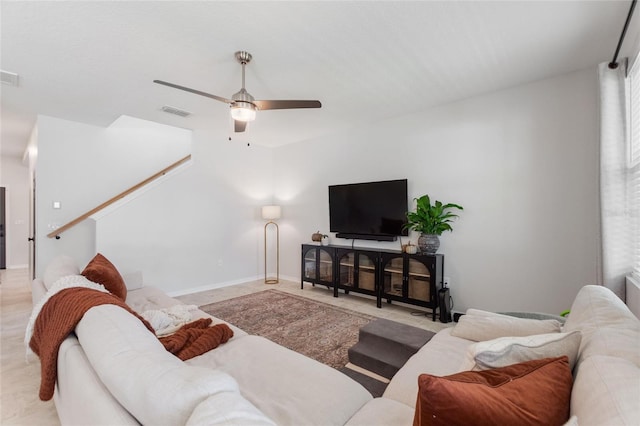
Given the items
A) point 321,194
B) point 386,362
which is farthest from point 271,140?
point 386,362

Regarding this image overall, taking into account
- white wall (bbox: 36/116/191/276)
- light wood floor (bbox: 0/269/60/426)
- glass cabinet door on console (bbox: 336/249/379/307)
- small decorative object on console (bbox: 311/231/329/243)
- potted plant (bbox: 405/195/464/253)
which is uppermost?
white wall (bbox: 36/116/191/276)

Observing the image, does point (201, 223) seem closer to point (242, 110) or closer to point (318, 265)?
point (318, 265)

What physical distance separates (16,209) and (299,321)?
780cm

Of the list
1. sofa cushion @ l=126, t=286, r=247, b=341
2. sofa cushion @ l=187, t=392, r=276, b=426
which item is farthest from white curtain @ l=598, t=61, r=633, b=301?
sofa cushion @ l=126, t=286, r=247, b=341

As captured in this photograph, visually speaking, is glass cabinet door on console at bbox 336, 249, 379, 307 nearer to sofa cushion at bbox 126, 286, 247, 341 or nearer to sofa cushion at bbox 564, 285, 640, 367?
sofa cushion at bbox 126, 286, 247, 341

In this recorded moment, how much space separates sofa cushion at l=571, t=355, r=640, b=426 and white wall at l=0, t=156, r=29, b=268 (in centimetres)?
969

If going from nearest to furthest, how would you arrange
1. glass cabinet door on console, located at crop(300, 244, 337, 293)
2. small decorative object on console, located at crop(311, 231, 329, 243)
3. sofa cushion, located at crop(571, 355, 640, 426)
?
sofa cushion, located at crop(571, 355, 640, 426) → glass cabinet door on console, located at crop(300, 244, 337, 293) → small decorative object on console, located at crop(311, 231, 329, 243)

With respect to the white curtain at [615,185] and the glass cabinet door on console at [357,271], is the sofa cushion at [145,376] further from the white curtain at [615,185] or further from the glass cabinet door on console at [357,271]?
the glass cabinet door on console at [357,271]

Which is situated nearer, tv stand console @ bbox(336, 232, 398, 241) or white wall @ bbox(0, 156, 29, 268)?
tv stand console @ bbox(336, 232, 398, 241)

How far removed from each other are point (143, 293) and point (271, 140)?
3366 millimetres

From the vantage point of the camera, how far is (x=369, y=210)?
4.30 m

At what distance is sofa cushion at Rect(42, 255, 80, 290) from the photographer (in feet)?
6.62

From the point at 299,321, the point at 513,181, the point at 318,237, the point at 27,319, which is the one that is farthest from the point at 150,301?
the point at 513,181

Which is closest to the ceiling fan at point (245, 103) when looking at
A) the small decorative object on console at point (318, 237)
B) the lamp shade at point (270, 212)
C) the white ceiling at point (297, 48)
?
the white ceiling at point (297, 48)
